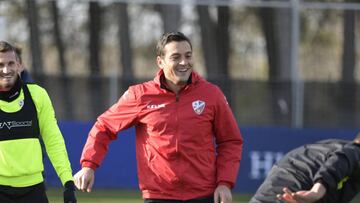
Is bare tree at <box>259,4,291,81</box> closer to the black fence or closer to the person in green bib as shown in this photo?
the black fence

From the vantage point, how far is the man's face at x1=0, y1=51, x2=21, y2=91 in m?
6.46

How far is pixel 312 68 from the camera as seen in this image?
67.2 ft

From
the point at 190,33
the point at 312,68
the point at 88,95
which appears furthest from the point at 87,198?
the point at 190,33

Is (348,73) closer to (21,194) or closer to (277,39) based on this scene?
(277,39)

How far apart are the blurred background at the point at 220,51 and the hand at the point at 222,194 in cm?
1142

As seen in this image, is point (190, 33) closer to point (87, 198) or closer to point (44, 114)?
point (87, 198)

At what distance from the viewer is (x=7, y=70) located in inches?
255

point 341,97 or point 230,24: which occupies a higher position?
point 230,24

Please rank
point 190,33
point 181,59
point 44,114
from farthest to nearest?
point 190,33 → point 44,114 → point 181,59

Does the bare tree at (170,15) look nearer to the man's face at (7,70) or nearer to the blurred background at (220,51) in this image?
the blurred background at (220,51)

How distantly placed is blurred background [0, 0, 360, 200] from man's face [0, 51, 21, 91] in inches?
434

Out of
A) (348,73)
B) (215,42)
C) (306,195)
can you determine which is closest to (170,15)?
(215,42)

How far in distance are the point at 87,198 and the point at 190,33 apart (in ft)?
34.2

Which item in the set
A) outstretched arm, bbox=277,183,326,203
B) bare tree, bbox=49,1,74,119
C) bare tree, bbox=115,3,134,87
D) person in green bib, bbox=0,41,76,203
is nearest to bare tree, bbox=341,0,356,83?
bare tree, bbox=115,3,134,87
